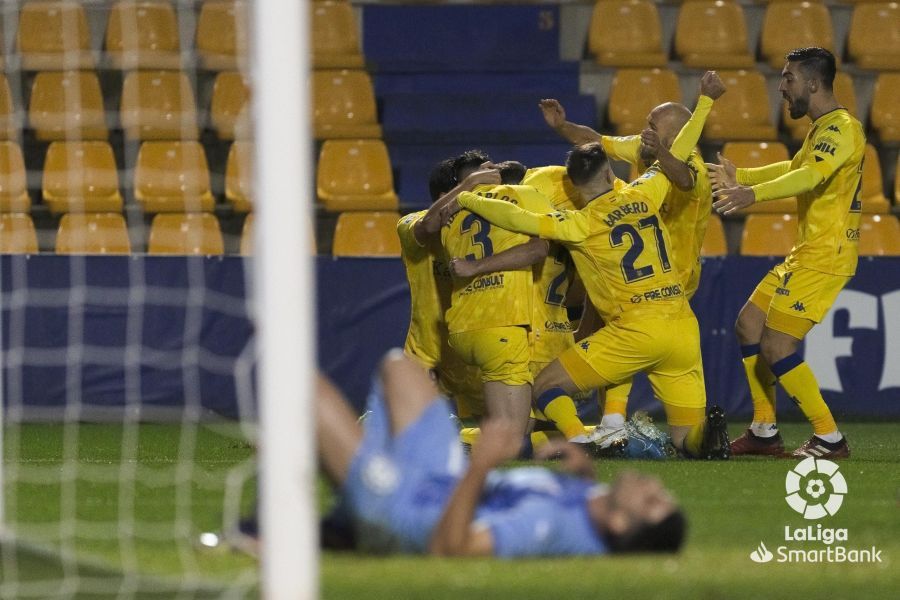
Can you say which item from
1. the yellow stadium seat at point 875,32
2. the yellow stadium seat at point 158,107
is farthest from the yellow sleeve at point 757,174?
the yellow stadium seat at point 875,32

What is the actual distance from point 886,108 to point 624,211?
254 inches

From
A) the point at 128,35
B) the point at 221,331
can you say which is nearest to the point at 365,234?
the point at 221,331

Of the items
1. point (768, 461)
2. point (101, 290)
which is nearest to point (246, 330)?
point (101, 290)

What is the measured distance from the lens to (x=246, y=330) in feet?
36.4

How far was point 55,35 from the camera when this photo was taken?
1371 centimetres

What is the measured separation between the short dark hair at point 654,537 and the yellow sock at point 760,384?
155 inches

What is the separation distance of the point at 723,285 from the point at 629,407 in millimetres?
1132

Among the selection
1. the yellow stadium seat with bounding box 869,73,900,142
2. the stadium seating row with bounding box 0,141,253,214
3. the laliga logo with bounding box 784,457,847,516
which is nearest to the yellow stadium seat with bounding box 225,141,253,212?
the stadium seating row with bounding box 0,141,253,214

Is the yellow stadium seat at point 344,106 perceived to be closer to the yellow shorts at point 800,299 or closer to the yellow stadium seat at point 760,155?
the yellow stadium seat at point 760,155

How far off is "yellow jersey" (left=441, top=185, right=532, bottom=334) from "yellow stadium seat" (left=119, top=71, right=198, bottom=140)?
505 cm

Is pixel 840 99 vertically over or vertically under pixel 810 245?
over

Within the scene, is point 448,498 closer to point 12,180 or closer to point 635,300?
point 635,300

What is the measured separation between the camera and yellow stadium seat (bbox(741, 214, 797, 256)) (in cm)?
1253

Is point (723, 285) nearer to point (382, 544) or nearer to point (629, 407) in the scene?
point (629, 407)
